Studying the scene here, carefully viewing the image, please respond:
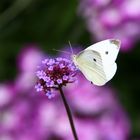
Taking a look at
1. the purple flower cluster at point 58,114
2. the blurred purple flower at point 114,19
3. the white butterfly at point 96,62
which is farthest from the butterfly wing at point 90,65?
the blurred purple flower at point 114,19

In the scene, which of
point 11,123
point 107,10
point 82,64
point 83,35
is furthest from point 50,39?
point 82,64

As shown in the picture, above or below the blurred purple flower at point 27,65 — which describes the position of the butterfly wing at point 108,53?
below

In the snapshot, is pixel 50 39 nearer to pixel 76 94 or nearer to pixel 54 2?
pixel 54 2

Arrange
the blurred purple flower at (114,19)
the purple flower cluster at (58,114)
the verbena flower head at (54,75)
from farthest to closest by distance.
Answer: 1. the blurred purple flower at (114,19)
2. the purple flower cluster at (58,114)
3. the verbena flower head at (54,75)

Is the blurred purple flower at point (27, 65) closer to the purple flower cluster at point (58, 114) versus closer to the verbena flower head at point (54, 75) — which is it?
the purple flower cluster at point (58, 114)

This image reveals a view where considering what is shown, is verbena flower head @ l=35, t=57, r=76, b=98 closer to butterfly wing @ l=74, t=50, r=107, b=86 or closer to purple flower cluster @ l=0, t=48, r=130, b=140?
butterfly wing @ l=74, t=50, r=107, b=86

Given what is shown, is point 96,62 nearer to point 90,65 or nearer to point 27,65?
point 90,65

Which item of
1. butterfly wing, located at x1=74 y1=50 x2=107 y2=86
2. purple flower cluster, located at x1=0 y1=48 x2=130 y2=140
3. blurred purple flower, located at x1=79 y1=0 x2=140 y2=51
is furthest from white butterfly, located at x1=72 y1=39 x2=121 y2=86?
blurred purple flower, located at x1=79 y1=0 x2=140 y2=51

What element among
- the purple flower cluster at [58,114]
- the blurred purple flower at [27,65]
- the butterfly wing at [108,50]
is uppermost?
the blurred purple flower at [27,65]
